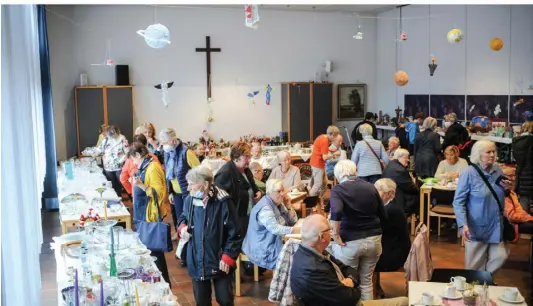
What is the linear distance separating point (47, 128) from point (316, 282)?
7581mm

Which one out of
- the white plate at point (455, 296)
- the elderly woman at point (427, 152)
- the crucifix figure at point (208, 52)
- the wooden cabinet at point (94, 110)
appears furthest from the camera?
the crucifix figure at point (208, 52)

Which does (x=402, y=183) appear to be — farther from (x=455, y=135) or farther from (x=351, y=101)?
(x=351, y=101)

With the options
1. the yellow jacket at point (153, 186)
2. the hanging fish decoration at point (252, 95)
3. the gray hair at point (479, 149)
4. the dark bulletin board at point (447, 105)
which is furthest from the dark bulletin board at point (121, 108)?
the gray hair at point (479, 149)

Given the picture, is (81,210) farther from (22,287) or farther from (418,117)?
(418,117)

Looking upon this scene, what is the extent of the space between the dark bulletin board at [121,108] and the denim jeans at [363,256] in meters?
8.89

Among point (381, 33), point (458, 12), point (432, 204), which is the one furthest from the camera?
point (381, 33)

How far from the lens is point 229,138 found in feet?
48.3

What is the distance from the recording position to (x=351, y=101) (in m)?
16.1

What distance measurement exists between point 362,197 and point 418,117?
9.01 meters

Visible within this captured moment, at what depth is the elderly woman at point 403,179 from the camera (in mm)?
7520

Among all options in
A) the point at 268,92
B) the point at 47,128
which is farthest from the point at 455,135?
the point at 47,128

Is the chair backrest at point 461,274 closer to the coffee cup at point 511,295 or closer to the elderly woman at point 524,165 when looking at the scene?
the coffee cup at point 511,295

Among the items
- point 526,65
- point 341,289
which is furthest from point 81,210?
point 526,65

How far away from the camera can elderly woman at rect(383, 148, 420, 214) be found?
752 centimetres
